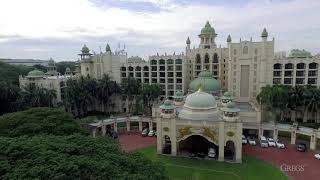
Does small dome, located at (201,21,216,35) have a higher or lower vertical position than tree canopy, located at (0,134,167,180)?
higher

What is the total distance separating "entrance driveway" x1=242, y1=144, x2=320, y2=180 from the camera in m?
Result: 38.6

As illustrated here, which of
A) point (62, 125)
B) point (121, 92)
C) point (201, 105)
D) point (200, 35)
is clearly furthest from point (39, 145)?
point (200, 35)

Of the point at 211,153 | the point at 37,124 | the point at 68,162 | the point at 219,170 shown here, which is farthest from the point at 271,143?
the point at 68,162

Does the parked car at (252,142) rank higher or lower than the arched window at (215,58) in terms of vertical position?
lower

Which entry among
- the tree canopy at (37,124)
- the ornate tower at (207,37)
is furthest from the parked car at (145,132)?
the ornate tower at (207,37)

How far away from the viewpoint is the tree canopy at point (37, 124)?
34.8 m

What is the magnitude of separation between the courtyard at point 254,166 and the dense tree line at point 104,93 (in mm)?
23213

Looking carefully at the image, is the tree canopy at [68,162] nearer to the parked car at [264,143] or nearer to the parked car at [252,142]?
the parked car at [252,142]

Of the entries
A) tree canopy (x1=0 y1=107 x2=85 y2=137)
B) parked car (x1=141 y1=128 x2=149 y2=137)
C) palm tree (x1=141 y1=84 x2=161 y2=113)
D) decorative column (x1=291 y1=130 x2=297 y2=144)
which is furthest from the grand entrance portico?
palm tree (x1=141 y1=84 x2=161 y2=113)

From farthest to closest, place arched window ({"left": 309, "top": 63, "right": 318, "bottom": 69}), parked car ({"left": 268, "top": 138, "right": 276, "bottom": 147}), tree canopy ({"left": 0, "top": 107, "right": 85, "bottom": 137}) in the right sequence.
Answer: arched window ({"left": 309, "top": 63, "right": 318, "bottom": 69})
parked car ({"left": 268, "top": 138, "right": 276, "bottom": 147})
tree canopy ({"left": 0, "top": 107, "right": 85, "bottom": 137})

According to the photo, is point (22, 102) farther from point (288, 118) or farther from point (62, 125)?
point (288, 118)

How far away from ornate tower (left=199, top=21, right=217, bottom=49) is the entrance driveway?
142 ft

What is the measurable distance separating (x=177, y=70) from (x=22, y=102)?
137 ft

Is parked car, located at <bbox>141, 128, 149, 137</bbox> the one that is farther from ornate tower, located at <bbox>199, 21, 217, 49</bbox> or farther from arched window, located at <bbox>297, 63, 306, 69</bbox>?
arched window, located at <bbox>297, 63, 306, 69</bbox>
